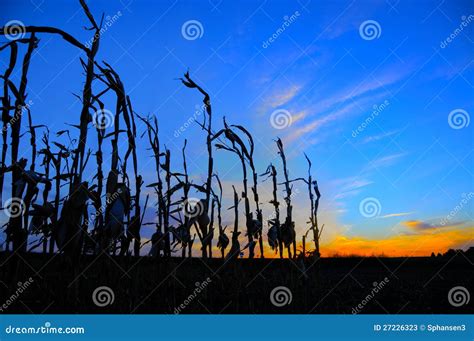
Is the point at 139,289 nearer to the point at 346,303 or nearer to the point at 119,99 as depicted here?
the point at 119,99

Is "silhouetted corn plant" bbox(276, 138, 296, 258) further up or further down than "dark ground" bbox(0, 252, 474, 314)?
further up

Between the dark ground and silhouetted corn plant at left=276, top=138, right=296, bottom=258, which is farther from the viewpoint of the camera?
silhouetted corn plant at left=276, top=138, right=296, bottom=258

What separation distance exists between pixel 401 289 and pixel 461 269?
3.07m

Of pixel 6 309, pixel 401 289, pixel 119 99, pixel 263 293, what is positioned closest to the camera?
pixel 6 309

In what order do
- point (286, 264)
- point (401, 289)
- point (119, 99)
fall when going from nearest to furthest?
point (119, 99) → point (401, 289) → point (286, 264)

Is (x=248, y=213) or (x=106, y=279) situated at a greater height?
(x=248, y=213)

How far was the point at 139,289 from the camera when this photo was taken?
2.73m

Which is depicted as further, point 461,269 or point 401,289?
point 461,269

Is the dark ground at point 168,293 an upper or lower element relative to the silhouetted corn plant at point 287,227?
lower

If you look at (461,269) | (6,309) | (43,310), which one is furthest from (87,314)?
(461,269)

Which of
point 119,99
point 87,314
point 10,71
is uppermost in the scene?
point 119,99

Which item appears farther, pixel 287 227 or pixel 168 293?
pixel 287 227

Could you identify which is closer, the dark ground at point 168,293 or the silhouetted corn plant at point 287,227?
the dark ground at point 168,293

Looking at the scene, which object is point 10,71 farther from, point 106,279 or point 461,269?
point 461,269
